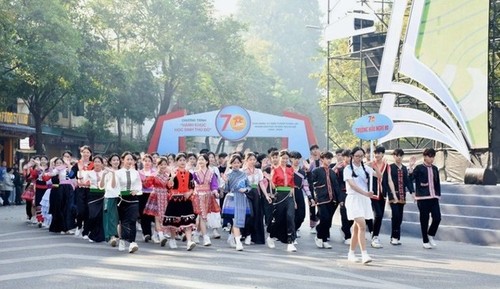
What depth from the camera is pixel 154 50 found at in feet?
150

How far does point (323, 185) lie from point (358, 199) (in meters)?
2.86

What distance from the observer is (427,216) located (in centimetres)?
1383

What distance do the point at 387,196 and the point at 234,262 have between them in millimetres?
4515

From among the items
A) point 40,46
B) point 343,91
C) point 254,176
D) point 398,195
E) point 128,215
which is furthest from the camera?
point 343,91

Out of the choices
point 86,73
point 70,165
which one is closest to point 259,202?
point 70,165

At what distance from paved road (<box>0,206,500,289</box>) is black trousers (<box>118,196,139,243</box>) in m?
A: 0.34

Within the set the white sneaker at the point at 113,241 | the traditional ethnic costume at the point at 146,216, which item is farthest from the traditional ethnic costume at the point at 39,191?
the white sneaker at the point at 113,241

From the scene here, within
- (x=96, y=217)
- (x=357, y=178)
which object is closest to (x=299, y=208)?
(x=357, y=178)

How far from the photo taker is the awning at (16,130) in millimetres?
38562

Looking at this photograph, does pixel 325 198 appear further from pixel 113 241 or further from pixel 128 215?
pixel 113 241

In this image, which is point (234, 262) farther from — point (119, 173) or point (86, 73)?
point (86, 73)

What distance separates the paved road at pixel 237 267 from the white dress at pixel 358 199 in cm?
73

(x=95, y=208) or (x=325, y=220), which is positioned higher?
(x=95, y=208)

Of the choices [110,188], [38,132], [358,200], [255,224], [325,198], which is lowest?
[255,224]
